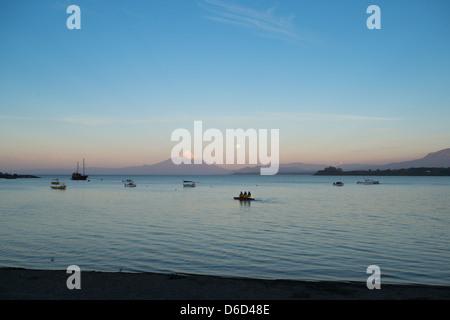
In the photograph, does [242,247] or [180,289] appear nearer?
[180,289]

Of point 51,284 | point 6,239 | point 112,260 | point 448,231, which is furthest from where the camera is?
point 448,231

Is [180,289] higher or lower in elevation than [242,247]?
higher

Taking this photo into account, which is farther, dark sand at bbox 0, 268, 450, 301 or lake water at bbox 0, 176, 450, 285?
lake water at bbox 0, 176, 450, 285

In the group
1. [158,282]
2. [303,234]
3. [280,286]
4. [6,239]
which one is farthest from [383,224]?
[6,239]

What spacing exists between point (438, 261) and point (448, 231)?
13.5 meters

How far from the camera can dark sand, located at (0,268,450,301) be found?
11.0m

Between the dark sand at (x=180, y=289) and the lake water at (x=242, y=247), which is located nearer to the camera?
the dark sand at (x=180, y=289)

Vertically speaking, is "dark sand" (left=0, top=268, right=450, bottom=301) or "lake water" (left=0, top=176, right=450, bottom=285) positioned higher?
"dark sand" (left=0, top=268, right=450, bottom=301)

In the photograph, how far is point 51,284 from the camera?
40.3ft

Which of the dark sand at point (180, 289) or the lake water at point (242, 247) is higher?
the dark sand at point (180, 289)

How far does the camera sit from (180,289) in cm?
1191

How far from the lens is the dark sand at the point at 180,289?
11000 mm
